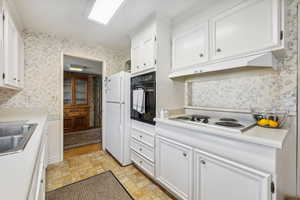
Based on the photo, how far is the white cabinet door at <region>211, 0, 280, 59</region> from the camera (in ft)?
3.49

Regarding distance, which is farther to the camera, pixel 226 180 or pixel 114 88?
pixel 114 88

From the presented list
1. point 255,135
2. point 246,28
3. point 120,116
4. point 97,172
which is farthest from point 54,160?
point 246,28

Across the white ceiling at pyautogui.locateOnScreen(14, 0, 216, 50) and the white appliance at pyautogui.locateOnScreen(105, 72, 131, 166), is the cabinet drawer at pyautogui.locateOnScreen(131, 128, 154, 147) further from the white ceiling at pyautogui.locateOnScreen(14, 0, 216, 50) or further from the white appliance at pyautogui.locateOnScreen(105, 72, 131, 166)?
the white ceiling at pyautogui.locateOnScreen(14, 0, 216, 50)

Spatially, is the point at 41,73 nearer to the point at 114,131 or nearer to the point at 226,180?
the point at 114,131

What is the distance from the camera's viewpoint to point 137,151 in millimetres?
2014

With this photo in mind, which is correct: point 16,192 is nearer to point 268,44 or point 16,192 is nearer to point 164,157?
point 164,157

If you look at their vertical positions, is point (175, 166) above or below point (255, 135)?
below

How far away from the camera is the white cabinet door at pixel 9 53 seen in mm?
1324

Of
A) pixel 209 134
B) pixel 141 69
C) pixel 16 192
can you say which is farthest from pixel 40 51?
pixel 209 134

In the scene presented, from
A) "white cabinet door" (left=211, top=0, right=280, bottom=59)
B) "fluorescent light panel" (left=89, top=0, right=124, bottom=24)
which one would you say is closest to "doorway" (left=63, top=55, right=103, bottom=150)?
"fluorescent light panel" (left=89, top=0, right=124, bottom=24)

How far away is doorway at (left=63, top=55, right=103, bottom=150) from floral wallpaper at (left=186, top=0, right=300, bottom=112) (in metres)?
3.51

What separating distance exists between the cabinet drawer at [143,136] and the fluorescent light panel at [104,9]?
161 cm

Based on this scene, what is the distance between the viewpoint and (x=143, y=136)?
1.90 metres

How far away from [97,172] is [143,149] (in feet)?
2.74
